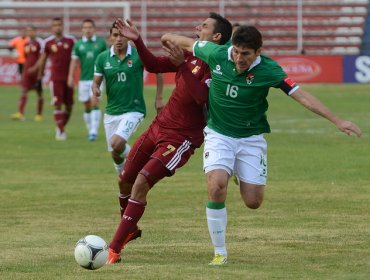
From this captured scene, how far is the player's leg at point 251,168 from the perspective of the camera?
33.3 feet

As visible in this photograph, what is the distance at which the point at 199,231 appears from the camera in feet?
40.0

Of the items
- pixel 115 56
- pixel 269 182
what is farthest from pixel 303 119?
pixel 115 56

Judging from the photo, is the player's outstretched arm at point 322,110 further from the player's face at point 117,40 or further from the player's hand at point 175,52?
the player's face at point 117,40

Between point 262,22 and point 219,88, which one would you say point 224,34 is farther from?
point 262,22

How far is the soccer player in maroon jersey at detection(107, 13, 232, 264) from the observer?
10.3 metres

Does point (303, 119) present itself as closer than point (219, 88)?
No

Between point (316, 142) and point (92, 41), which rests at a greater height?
point (92, 41)

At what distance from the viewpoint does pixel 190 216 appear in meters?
13.5

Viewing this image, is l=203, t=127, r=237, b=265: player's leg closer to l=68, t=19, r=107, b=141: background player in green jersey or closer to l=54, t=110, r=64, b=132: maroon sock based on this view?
l=68, t=19, r=107, b=141: background player in green jersey

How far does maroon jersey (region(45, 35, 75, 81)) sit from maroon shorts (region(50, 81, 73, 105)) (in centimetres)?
13

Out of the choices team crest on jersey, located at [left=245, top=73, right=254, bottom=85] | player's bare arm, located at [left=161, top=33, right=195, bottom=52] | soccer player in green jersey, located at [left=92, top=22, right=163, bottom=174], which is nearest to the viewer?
team crest on jersey, located at [left=245, top=73, right=254, bottom=85]

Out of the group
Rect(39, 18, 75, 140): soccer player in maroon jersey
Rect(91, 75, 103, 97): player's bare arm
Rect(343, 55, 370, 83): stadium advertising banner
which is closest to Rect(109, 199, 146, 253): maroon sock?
Rect(91, 75, 103, 97): player's bare arm

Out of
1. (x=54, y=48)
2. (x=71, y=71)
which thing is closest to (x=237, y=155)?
(x=71, y=71)

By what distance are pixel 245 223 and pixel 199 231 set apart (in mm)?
840
